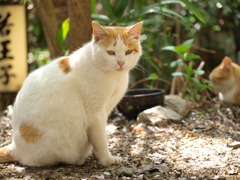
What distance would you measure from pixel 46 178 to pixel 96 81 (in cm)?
70

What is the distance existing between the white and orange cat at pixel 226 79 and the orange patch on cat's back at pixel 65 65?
2.50 m

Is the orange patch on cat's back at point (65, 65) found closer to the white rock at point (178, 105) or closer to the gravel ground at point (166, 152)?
the gravel ground at point (166, 152)

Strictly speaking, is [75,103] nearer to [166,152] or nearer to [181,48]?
[166,152]

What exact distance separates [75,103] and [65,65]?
1.01 ft

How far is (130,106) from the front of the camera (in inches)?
137

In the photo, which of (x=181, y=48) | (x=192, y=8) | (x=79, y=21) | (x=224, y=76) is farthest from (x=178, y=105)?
(x=79, y=21)

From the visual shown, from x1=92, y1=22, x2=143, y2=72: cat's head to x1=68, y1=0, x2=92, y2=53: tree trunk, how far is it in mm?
975

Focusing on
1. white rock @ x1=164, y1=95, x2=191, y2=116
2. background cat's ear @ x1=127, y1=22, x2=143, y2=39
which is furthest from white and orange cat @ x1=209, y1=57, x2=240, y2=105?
background cat's ear @ x1=127, y1=22, x2=143, y2=39

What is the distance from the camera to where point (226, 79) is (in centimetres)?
430

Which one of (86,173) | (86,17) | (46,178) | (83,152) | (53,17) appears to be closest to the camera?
(46,178)

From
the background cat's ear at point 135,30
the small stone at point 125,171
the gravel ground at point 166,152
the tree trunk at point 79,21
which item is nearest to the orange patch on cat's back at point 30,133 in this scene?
the gravel ground at point 166,152

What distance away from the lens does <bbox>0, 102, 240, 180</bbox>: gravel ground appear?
6.98ft

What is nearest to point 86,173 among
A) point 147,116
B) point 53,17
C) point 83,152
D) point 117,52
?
point 83,152

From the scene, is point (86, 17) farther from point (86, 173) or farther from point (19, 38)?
point (86, 173)
